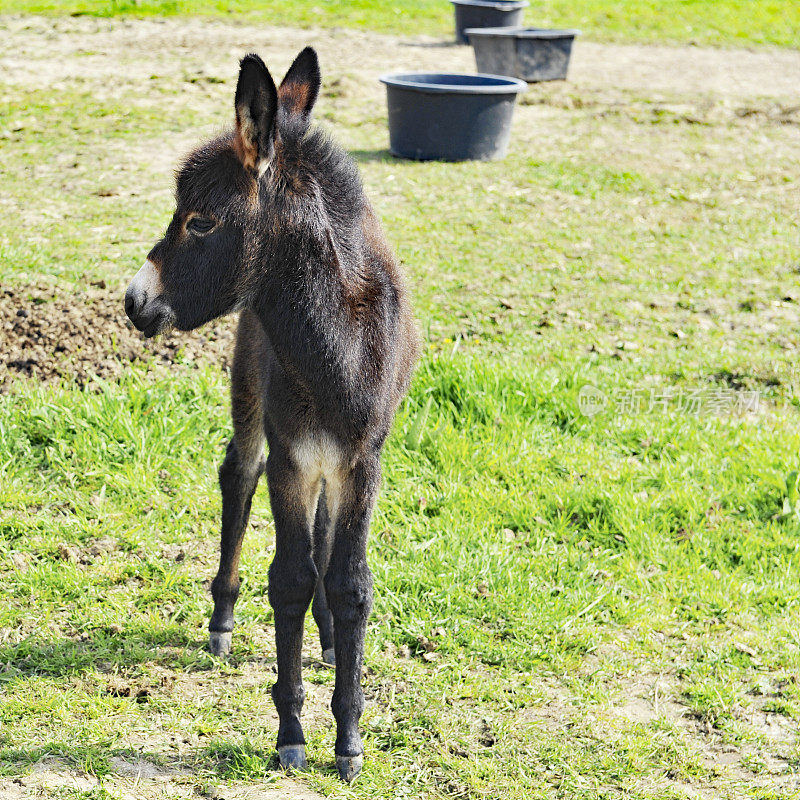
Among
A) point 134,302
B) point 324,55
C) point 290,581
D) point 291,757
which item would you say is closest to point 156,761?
point 291,757

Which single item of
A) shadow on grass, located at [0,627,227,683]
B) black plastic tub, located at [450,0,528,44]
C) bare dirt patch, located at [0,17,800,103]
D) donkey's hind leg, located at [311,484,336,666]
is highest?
black plastic tub, located at [450,0,528,44]

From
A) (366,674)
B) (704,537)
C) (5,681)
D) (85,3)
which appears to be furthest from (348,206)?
(85,3)

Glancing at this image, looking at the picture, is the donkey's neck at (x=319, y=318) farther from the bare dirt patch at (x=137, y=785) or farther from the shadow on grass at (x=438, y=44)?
the shadow on grass at (x=438, y=44)

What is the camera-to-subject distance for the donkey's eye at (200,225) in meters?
2.91

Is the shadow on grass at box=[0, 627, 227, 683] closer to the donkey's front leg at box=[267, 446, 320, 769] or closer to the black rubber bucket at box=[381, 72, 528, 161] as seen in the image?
the donkey's front leg at box=[267, 446, 320, 769]

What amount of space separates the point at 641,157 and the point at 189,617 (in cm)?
796

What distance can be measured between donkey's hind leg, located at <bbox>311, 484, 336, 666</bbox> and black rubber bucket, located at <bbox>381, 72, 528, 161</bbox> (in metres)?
6.43

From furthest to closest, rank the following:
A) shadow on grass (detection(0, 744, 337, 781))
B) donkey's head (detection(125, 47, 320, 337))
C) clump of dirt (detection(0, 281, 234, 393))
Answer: clump of dirt (detection(0, 281, 234, 393))
shadow on grass (detection(0, 744, 337, 781))
donkey's head (detection(125, 47, 320, 337))

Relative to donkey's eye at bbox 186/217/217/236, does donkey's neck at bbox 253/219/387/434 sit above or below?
below

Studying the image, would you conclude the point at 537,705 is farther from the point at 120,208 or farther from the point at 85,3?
the point at 85,3

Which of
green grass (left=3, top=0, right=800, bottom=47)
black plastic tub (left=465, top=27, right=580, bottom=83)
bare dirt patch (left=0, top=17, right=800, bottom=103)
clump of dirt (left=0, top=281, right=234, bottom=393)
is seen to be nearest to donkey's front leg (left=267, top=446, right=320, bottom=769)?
clump of dirt (left=0, top=281, right=234, bottom=393)

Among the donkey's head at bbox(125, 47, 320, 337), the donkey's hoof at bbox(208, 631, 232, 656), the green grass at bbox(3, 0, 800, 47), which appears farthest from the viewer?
the green grass at bbox(3, 0, 800, 47)

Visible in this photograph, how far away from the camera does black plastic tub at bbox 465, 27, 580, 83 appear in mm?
12453

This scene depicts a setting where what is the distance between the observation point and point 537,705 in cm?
372
